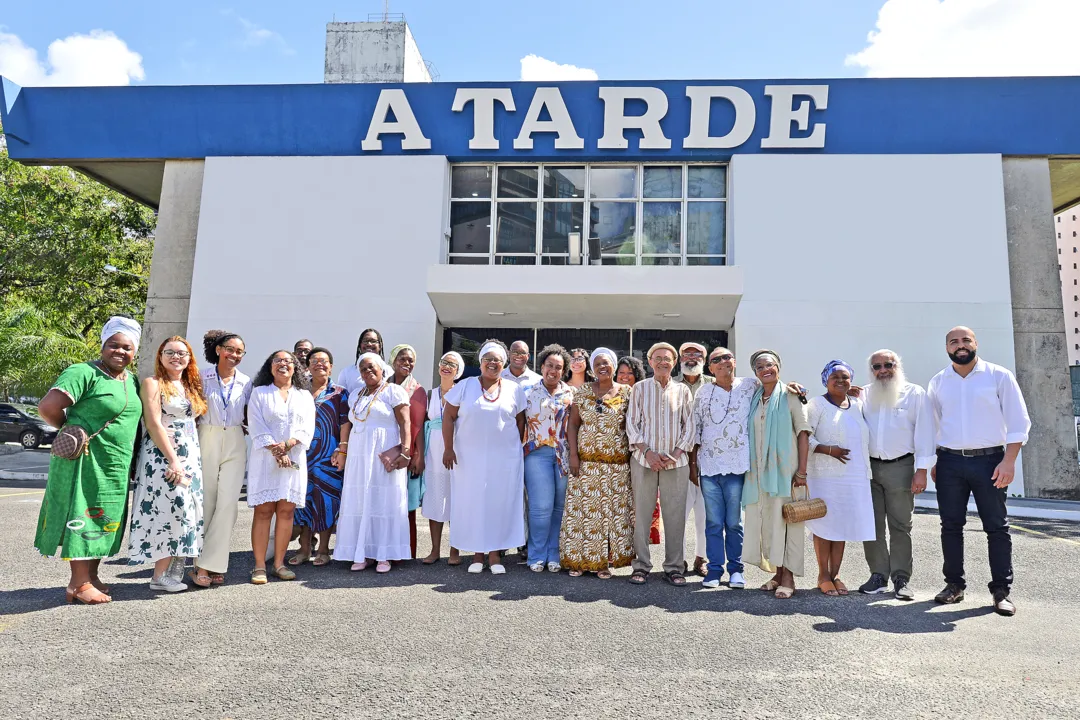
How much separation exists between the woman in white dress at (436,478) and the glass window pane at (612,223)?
27.2 ft

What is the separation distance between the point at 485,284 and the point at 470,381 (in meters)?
7.38

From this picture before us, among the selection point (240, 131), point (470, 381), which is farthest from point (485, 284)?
point (470, 381)

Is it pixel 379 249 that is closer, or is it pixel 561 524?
pixel 561 524

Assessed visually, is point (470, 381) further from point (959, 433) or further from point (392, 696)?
point (959, 433)

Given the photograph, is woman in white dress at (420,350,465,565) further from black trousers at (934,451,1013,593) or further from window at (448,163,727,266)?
window at (448,163,727,266)

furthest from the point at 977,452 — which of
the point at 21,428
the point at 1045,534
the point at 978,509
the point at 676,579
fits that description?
the point at 21,428

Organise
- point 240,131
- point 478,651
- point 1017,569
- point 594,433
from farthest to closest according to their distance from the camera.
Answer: point 240,131 → point 1017,569 → point 594,433 → point 478,651

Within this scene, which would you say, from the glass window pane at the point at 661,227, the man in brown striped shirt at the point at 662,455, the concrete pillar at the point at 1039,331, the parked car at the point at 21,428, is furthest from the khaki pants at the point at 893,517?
the parked car at the point at 21,428

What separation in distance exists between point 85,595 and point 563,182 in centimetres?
1119

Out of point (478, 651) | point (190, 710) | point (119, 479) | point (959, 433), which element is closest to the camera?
point (190, 710)

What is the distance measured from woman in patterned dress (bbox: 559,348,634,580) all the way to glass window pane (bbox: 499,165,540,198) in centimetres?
910

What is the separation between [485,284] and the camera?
12.9 metres

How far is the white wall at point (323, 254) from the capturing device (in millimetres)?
13305

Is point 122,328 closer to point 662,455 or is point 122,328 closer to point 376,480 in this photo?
point 376,480
